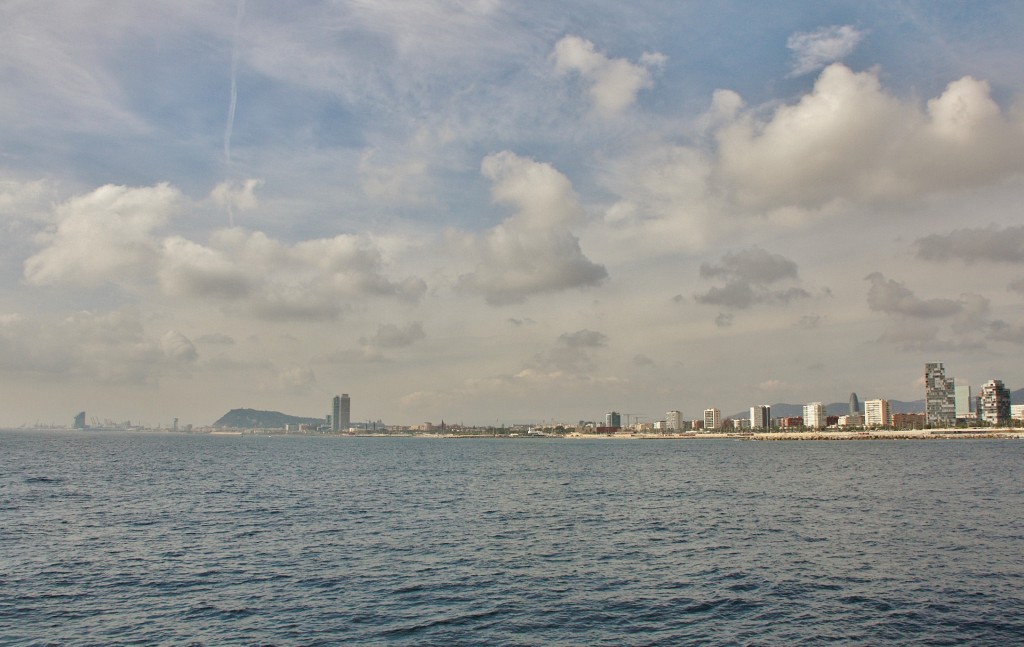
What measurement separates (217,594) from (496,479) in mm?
90438

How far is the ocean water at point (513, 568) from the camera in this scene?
36.9 meters

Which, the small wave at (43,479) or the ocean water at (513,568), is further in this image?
the small wave at (43,479)

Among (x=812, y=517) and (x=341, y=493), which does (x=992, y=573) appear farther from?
(x=341, y=493)

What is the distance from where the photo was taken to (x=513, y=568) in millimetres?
51094

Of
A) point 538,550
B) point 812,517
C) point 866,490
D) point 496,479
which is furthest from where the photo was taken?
point 496,479

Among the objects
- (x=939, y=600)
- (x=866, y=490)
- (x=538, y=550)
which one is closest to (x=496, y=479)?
(x=866, y=490)

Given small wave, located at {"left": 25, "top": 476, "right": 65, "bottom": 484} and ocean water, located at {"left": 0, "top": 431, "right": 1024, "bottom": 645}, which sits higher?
ocean water, located at {"left": 0, "top": 431, "right": 1024, "bottom": 645}

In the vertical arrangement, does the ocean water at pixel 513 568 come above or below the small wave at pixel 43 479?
above

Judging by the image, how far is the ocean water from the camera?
3694cm

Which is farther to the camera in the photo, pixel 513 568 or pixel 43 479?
pixel 43 479

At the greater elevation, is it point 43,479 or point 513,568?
point 513,568

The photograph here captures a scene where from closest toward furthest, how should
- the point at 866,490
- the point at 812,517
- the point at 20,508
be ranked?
the point at 812,517 → the point at 20,508 → the point at 866,490

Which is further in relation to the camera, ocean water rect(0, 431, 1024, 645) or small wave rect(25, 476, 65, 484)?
small wave rect(25, 476, 65, 484)

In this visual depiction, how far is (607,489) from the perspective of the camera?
11012 cm
